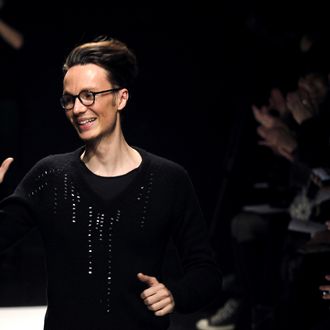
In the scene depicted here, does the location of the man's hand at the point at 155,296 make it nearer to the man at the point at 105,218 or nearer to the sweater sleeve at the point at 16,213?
the man at the point at 105,218

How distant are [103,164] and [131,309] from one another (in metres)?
0.39

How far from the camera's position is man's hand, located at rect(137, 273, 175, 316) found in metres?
1.57

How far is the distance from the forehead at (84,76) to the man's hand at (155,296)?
20.0 inches

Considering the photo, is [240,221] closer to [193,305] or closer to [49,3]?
[193,305]

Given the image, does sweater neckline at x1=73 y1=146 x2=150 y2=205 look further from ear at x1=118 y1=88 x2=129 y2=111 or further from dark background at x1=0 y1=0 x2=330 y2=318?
dark background at x1=0 y1=0 x2=330 y2=318

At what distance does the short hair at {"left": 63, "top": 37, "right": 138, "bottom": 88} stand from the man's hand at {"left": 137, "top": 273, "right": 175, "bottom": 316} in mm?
526

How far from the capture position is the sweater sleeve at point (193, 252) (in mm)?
1716

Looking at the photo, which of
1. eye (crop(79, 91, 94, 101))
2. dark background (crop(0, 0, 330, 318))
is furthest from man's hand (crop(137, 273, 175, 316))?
dark background (crop(0, 0, 330, 318))

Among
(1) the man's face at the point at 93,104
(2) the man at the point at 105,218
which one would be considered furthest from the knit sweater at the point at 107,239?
(1) the man's face at the point at 93,104

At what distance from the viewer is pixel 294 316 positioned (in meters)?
2.71

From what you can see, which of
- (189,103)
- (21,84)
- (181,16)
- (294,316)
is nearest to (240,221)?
(294,316)

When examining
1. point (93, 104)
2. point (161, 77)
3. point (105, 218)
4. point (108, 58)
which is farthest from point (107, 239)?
point (161, 77)

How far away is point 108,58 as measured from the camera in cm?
171

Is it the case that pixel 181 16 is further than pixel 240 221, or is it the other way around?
pixel 181 16
